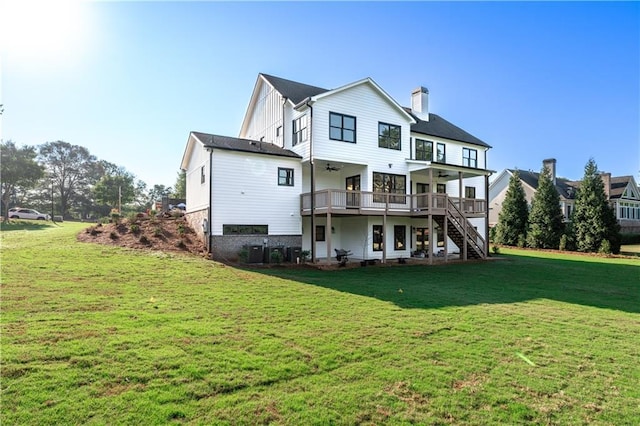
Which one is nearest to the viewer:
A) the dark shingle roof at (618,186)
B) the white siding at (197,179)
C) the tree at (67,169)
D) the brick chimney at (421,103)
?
the white siding at (197,179)

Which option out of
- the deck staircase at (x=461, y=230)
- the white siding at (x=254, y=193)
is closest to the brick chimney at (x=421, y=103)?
the deck staircase at (x=461, y=230)

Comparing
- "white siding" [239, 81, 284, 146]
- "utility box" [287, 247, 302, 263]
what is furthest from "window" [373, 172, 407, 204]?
"white siding" [239, 81, 284, 146]

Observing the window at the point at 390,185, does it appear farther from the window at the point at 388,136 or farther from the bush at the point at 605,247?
the bush at the point at 605,247

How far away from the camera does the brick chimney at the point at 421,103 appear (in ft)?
86.0

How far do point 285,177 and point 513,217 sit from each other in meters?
26.5

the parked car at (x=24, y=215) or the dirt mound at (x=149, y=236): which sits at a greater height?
the parked car at (x=24, y=215)

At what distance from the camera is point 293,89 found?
22.0m

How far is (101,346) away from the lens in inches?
203

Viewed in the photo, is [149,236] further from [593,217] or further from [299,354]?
[593,217]

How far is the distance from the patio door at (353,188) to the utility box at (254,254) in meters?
5.28

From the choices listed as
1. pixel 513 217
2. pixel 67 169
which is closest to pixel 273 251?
pixel 513 217

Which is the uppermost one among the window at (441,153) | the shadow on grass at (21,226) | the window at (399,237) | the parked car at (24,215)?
the window at (441,153)

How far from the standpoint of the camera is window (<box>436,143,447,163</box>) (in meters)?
24.4

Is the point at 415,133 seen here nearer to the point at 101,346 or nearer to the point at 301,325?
the point at 301,325
